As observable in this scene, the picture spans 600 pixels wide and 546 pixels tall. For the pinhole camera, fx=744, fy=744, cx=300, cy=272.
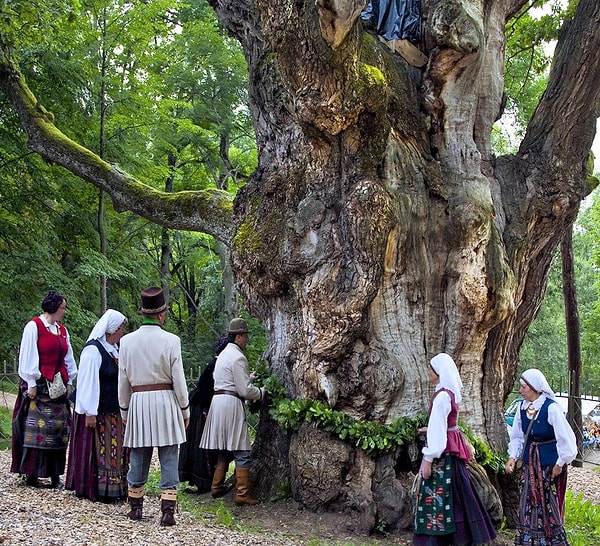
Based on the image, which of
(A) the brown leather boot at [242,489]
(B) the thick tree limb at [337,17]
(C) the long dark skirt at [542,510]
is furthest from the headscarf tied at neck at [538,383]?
(B) the thick tree limb at [337,17]

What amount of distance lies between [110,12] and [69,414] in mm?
9427

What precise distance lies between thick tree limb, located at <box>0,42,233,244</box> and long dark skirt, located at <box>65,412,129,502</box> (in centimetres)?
255

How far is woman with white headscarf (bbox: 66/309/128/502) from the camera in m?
6.81

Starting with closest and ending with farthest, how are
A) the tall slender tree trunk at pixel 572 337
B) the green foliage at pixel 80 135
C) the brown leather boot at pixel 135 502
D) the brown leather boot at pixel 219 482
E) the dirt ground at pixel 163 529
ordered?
the dirt ground at pixel 163 529
the brown leather boot at pixel 135 502
the brown leather boot at pixel 219 482
the green foliage at pixel 80 135
the tall slender tree trunk at pixel 572 337

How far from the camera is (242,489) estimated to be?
7.29m

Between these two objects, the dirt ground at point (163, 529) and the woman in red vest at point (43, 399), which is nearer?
the dirt ground at point (163, 529)

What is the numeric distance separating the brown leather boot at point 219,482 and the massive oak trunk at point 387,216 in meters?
0.40

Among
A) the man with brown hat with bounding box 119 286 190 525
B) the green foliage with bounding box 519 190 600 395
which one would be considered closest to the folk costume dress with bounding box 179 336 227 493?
the man with brown hat with bounding box 119 286 190 525

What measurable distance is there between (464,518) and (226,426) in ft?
8.71

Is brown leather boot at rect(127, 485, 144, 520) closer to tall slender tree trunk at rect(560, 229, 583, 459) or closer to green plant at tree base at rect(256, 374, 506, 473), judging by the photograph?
green plant at tree base at rect(256, 374, 506, 473)

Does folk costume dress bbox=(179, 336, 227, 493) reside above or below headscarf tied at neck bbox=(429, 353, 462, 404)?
below

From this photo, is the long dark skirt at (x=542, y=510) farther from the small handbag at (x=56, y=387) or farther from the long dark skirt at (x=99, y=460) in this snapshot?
the small handbag at (x=56, y=387)

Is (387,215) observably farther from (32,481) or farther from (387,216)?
(32,481)

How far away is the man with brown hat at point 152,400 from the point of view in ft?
19.7
